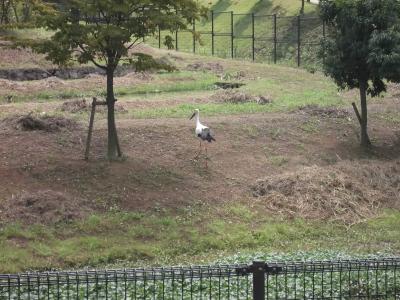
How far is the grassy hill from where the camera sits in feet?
138

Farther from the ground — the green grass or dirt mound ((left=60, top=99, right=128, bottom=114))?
dirt mound ((left=60, top=99, right=128, bottom=114))

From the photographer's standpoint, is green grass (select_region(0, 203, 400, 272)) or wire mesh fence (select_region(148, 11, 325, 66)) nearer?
green grass (select_region(0, 203, 400, 272))

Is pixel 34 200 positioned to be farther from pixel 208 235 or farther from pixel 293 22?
pixel 293 22

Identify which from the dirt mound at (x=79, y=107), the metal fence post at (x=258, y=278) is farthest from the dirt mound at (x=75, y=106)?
the metal fence post at (x=258, y=278)

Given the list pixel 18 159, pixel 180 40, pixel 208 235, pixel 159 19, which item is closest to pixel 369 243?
pixel 208 235

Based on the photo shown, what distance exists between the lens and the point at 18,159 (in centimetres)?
1720

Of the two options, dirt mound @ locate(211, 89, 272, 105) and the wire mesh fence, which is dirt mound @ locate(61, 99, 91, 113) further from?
the wire mesh fence

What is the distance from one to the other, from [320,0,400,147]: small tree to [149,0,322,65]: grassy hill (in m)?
16.1

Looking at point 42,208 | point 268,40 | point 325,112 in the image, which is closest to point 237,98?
point 325,112

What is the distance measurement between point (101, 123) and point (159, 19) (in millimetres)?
5490

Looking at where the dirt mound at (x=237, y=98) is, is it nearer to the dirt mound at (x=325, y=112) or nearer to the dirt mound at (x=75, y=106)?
the dirt mound at (x=325, y=112)

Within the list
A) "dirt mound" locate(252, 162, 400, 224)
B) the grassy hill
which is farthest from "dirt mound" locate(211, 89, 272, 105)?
the grassy hill

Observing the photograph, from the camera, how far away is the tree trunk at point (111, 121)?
686 inches

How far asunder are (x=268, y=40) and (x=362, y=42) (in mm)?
21803
